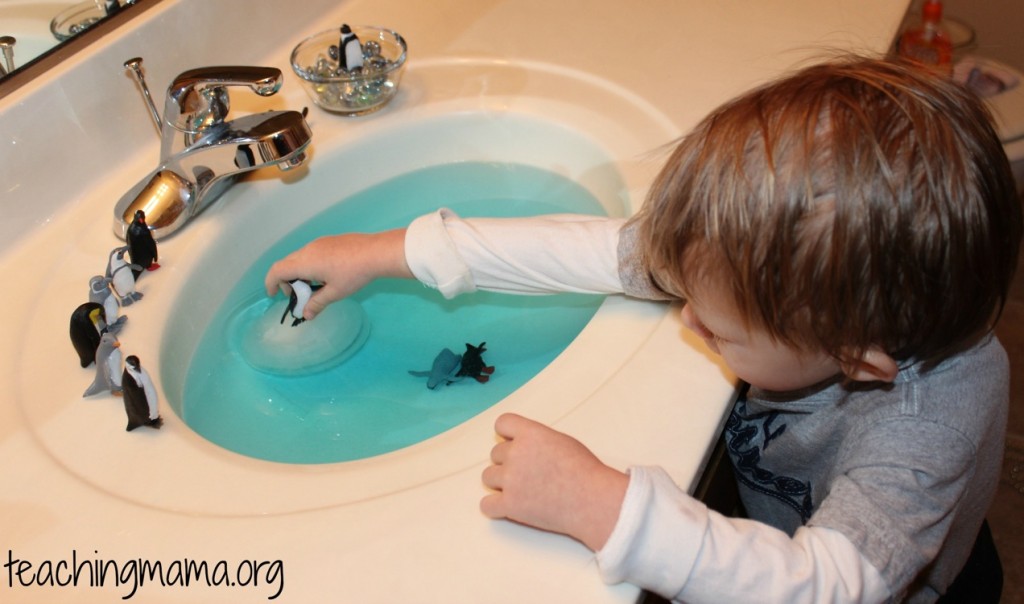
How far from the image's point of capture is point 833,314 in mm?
504

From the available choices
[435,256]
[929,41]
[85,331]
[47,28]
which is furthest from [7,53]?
[929,41]

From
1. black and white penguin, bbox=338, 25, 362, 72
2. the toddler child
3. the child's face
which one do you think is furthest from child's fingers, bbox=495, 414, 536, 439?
black and white penguin, bbox=338, 25, 362, 72

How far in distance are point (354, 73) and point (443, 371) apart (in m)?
0.33

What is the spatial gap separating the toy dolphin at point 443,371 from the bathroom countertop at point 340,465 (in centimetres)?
15

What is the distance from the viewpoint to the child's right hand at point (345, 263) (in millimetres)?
736

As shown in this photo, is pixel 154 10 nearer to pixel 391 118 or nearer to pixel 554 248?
pixel 391 118

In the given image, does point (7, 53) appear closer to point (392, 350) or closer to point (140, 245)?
point (140, 245)

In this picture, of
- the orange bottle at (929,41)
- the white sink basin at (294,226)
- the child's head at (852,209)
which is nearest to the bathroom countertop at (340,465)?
the white sink basin at (294,226)

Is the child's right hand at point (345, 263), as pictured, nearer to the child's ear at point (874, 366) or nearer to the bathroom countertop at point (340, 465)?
the bathroom countertop at point (340, 465)

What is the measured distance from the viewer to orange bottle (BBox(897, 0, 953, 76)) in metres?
1.53

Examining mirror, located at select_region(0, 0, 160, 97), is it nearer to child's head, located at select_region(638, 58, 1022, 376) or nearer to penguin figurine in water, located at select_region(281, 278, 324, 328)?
penguin figurine in water, located at select_region(281, 278, 324, 328)

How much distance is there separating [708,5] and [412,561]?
0.73 meters

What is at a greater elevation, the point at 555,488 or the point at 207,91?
the point at 207,91

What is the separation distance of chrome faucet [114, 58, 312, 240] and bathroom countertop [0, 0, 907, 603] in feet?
0.10
